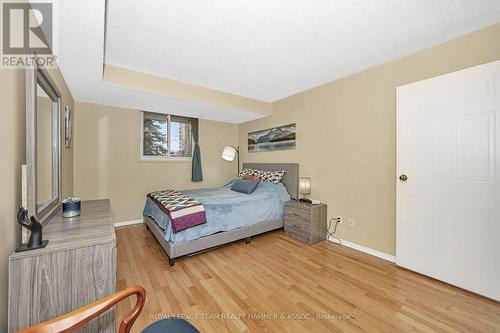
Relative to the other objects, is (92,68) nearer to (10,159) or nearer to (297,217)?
(10,159)

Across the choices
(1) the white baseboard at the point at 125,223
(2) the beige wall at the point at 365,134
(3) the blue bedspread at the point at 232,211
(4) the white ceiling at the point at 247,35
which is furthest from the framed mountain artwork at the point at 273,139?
(1) the white baseboard at the point at 125,223

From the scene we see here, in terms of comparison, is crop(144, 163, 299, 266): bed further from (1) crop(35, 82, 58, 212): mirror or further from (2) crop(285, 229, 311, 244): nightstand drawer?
(1) crop(35, 82, 58, 212): mirror

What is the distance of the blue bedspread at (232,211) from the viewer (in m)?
2.54

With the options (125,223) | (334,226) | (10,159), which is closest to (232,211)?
(334,226)

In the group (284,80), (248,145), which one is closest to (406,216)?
(284,80)

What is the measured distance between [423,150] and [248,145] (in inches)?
134

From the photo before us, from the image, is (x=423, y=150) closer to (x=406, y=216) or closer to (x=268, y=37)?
(x=406, y=216)

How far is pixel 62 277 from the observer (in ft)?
3.62

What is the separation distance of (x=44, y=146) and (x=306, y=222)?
10.1 feet

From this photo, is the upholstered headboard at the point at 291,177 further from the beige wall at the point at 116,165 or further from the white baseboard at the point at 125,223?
the white baseboard at the point at 125,223

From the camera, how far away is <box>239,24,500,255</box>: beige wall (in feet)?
7.04

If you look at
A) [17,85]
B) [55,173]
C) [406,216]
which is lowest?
[406,216]

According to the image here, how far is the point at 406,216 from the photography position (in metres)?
2.31

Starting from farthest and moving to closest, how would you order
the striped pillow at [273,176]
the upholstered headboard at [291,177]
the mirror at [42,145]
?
the striped pillow at [273,176] → the upholstered headboard at [291,177] → the mirror at [42,145]
